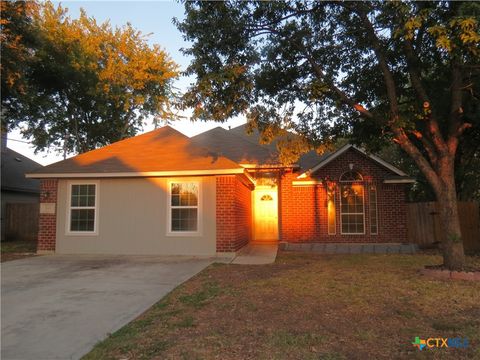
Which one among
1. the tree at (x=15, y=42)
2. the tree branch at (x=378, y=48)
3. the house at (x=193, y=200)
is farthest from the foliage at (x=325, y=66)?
the tree at (x=15, y=42)

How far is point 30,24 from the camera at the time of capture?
58.8 feet

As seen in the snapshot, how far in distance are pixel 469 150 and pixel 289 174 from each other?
271 inches

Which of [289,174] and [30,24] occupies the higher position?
[30,24]

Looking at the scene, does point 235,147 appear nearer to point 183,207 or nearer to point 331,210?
point 331,210

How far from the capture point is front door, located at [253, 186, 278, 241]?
56.9ft

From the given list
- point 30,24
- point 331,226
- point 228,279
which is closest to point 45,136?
point 30,24

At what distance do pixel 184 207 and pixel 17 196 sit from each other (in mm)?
14609

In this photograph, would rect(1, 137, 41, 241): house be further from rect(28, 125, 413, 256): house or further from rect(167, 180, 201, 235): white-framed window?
rect(167, 180, 201, 235): white-framed window

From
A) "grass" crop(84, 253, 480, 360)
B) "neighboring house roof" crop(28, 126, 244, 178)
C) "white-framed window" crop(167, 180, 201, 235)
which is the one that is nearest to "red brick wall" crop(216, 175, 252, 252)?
"neighboring house roof" crop(28, 126, 244, 178)

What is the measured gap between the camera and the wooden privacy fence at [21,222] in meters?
20.3

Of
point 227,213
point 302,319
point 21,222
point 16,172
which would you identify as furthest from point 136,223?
point 16,172

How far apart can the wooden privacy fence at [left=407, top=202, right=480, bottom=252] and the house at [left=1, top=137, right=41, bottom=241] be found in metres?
17.5

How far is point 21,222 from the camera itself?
20.5 metres

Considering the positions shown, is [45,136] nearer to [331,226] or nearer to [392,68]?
[331,226]
